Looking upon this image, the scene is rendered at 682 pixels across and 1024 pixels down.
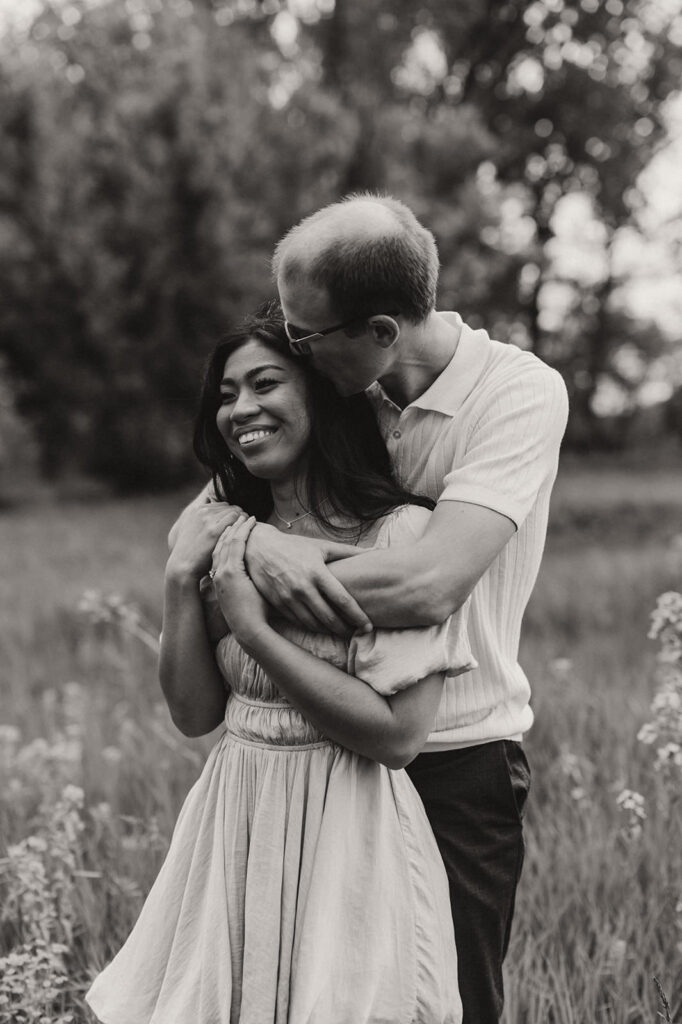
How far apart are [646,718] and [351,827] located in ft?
9.43

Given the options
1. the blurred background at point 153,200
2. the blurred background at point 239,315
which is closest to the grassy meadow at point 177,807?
the blurred background at point 239,315

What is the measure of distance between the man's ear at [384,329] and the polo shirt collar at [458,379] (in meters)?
0.15

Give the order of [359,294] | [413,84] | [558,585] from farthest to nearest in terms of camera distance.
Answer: [413,84] < [558,585] < [359,294]

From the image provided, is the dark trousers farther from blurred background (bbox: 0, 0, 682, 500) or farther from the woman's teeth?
blurred background (bbox: 0, 0, 682, 500)

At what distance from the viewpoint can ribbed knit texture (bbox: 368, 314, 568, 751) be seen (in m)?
2.09

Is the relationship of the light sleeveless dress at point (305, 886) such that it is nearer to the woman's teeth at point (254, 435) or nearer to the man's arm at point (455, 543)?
the man's arm at point (455, 543)

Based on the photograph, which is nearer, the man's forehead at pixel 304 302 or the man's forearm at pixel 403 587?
the man's forearm at pixel 403 587

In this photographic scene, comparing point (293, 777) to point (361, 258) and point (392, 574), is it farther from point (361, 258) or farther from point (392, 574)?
point (361, 258)

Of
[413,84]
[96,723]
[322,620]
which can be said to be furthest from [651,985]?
[413,84]

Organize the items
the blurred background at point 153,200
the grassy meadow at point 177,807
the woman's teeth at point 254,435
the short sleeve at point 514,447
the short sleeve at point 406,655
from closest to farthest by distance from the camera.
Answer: the short sleeve at point 406,655 < the short sleeve at point 514,447 < the woman's teeth at point 254,435 < the grassy meadow at point 177,807 < the blurred background at point 153,200

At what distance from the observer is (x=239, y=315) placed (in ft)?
51.1

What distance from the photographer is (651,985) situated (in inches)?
112

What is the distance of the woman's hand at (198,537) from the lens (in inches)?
82.7

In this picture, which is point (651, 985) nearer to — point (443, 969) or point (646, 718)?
point (443, 969)
